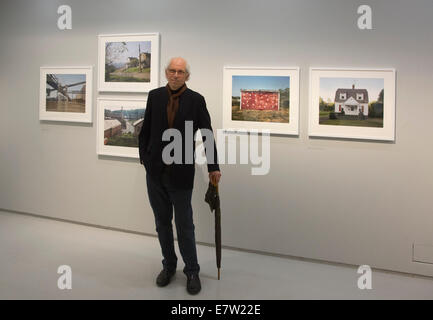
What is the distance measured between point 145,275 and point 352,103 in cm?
217

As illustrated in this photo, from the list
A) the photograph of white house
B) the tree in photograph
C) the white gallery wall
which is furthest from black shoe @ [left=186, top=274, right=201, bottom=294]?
the tree in photograph

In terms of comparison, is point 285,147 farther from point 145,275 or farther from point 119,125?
point 119,125

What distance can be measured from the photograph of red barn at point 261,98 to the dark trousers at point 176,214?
3.57ft

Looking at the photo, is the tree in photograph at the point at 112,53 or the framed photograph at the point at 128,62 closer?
the framed photograph at the point at 128,62

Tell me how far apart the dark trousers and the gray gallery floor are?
0.26 m

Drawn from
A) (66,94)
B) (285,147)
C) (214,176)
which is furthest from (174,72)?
(66,94)

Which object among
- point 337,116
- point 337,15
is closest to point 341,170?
point 337,116

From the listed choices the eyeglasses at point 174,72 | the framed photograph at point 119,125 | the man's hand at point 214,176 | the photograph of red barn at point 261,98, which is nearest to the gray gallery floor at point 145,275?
the man's hand at point 214,176

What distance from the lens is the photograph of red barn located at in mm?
3359

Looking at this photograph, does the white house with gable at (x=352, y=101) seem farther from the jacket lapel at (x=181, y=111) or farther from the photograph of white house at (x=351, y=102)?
the jacket lapel at (x=181, y=111)

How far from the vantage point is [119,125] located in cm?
395

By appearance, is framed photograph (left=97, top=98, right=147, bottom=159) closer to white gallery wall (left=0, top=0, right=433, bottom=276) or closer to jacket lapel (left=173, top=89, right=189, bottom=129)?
white gallery wall (left=0, top=0, right=433, bottom=276)

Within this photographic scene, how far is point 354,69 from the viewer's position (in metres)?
3.12

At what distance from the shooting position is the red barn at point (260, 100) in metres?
3.39
